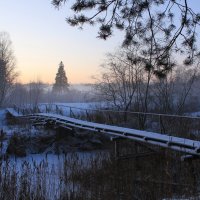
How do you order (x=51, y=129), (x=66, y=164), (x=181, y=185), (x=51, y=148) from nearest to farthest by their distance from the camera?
(x=181, y=185), (x=66, y=164), (x=51, y=148), (x=51, y=129)

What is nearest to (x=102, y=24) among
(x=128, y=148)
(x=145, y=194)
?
(x=145, y=194)

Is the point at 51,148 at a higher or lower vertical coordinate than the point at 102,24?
lower

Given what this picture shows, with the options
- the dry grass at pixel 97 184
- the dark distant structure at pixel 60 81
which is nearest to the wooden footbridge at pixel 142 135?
the dry grass at pixel 97 184

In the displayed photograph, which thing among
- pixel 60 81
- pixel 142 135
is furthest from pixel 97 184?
pixel 60 81

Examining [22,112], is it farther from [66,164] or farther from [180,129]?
[66,164]

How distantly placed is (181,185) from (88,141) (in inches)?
610

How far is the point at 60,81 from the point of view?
11138cm

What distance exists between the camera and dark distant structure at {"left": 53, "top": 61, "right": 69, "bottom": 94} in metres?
106

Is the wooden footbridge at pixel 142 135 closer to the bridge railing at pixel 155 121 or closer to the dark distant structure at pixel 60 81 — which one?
the bridge railing at pixel 155 121

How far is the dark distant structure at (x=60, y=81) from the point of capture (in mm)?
106000

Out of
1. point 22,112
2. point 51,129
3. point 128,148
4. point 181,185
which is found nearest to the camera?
point 181,185

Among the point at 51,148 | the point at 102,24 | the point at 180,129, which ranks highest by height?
the point at 102,24

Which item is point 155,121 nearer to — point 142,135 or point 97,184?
point 142,135

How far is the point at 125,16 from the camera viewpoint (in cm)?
620
